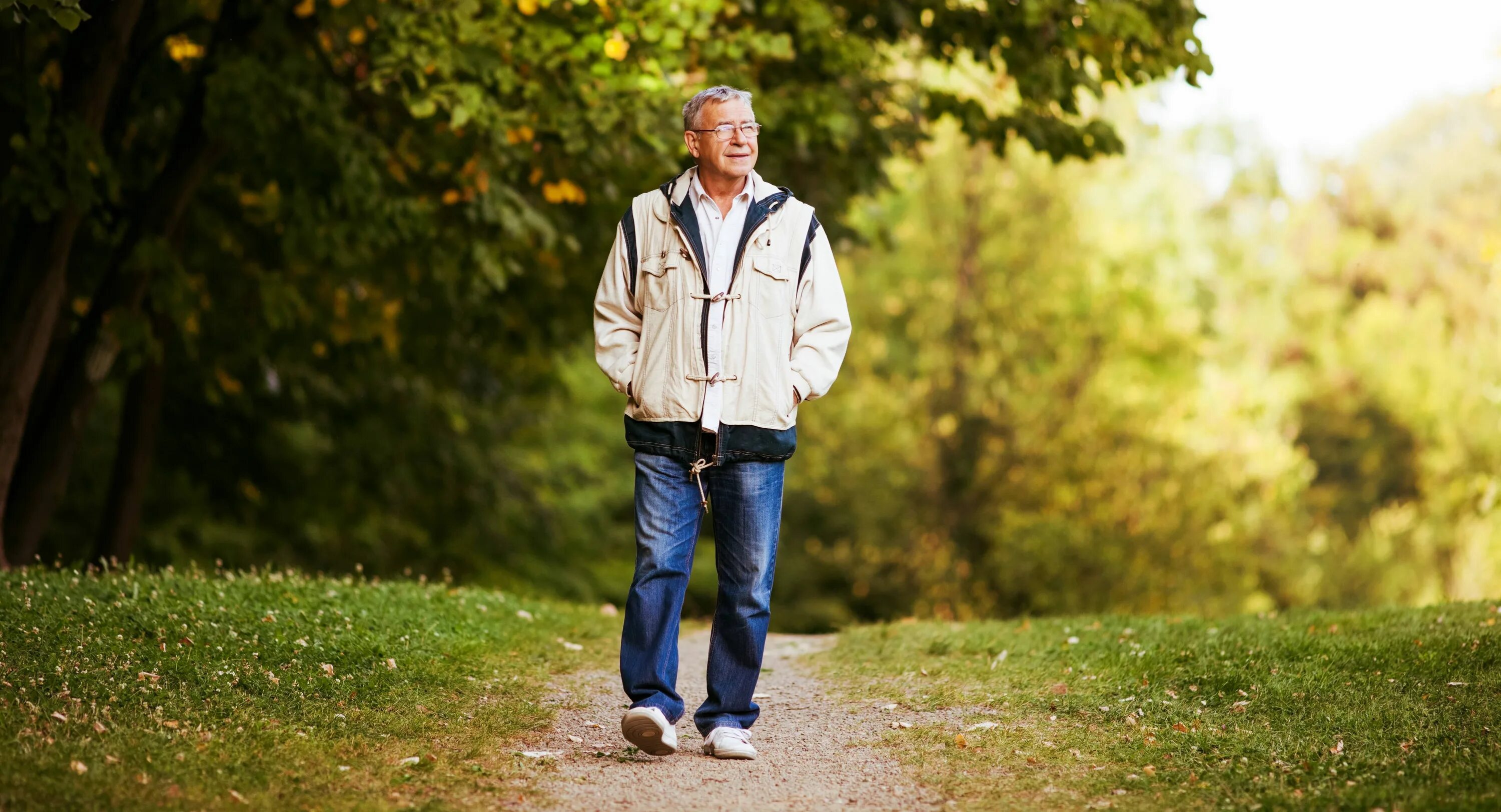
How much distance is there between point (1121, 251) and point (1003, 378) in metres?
3.18

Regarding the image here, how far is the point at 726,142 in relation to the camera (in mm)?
5082

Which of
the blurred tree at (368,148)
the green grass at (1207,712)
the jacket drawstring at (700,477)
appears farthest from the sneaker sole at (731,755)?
the blurred tree at (368,148)

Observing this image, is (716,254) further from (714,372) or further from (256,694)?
(256,694)

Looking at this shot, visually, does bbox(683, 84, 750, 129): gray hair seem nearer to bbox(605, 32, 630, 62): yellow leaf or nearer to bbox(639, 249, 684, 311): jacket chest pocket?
bbox(639, 249, 684, 311): jacket chest pocket

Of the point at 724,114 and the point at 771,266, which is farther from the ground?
the point at 724,114

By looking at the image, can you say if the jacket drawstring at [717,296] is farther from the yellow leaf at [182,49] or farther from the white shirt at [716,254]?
the yellow leaf at [182,49]

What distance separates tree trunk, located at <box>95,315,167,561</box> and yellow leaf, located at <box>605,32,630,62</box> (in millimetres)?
5285

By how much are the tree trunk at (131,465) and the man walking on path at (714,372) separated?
26.9ft

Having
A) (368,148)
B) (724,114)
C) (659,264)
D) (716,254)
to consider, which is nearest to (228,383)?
(368,148)

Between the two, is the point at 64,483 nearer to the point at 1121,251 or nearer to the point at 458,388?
the point at 458,388

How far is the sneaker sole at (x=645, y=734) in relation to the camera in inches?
195

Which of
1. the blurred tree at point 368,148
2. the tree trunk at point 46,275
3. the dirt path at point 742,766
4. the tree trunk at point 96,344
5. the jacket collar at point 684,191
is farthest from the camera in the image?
the tree trunk at point 96,344

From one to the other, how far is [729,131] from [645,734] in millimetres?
2099

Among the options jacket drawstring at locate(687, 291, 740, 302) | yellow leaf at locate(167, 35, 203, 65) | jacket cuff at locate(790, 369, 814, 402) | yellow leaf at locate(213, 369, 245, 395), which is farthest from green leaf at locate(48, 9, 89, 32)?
yellow leaf at locate(213, 369, 245, 395)
